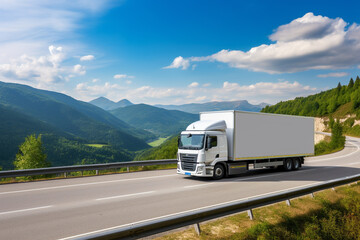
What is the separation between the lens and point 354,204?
949cm

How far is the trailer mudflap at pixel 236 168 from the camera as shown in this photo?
607 inches

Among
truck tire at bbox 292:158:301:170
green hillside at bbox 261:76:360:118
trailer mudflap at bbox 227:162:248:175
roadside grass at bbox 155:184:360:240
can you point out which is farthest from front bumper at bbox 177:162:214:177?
green hillside at bbox 261:76:360:118

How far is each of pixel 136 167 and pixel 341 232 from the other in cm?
1511

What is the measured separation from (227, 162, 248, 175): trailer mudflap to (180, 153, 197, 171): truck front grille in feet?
7.24

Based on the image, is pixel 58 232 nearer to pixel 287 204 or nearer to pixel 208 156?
pixel 287 204

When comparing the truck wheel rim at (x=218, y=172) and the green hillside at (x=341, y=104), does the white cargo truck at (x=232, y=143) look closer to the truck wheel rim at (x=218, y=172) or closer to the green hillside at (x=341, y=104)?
the truck wheel rim at (x=218, y=172)

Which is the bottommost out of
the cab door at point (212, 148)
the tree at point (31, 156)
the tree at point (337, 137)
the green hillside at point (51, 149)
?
the green hillside at point (51, 149)

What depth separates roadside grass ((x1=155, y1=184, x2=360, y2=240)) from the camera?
21.3 ft

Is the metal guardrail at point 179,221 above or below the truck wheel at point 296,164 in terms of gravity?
above

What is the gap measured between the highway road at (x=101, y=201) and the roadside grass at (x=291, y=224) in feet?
5.16

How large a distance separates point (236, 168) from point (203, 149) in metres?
2.82

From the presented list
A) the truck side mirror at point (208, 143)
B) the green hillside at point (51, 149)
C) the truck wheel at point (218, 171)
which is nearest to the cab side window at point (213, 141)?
the truck side mirror at point (208, 143)

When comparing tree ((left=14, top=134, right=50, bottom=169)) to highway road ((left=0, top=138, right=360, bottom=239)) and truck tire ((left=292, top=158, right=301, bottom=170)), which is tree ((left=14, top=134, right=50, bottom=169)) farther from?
truck tire ((left=292, top=158, right=301, bottom=170))

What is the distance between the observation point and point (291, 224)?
7551 millimetres
